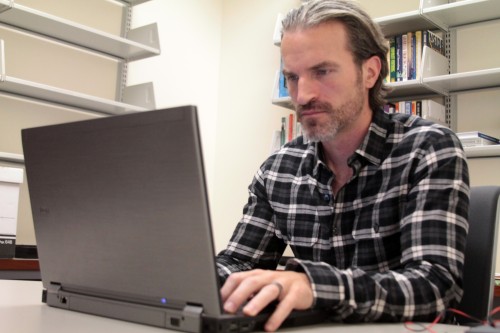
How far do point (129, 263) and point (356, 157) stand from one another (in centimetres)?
64

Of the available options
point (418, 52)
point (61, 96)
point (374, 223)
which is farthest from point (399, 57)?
point (374, 223)

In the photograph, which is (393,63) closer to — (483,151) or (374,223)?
(483,151)

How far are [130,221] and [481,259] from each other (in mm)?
758

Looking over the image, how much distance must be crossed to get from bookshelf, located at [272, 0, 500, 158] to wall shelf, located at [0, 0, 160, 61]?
121 centimetres

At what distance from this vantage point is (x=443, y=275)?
0.98 metres

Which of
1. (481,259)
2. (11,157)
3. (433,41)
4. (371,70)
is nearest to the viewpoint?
(481,259)

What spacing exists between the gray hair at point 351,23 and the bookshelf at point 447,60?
53.1 inches

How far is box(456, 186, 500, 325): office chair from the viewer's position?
1.17 m

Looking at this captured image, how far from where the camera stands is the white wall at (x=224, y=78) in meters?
3.61

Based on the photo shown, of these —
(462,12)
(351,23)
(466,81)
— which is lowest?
(351,23)

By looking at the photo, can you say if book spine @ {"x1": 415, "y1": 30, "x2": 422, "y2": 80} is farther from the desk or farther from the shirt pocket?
the desk

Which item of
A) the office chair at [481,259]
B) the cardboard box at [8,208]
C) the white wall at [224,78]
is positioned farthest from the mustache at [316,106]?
the white wall at [224,78]

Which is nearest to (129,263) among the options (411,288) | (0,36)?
(411,288)

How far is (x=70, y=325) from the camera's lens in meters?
0.78
